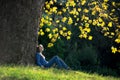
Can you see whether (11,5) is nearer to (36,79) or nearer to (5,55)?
(5,55)

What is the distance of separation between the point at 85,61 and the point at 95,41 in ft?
6.92

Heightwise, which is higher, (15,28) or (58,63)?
(15,28)

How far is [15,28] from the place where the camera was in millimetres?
13227

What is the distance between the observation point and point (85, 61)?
39656 millimetres

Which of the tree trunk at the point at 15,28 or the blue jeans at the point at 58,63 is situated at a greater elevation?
the tree trunk at the point at 15,28

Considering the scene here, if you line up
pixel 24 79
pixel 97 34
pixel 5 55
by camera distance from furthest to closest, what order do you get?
1. pixel 97 34
2. pixel 5 55
3. pixel 24 79

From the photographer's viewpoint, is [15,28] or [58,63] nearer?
[15,28]

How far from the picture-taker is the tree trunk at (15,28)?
43.3 ft

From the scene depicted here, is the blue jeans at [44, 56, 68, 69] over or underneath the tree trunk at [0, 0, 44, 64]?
underneath

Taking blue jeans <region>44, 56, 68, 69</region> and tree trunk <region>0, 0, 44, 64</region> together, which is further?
blue jeans <region>44, 56, 68, 69</region>

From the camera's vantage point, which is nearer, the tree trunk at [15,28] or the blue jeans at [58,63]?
the tree trunk at [15,28]

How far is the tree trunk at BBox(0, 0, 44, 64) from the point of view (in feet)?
43.3

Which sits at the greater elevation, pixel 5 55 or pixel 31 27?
pixel 31 27

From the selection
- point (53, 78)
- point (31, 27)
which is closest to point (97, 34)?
point (31, 27)
